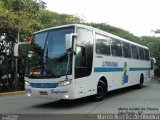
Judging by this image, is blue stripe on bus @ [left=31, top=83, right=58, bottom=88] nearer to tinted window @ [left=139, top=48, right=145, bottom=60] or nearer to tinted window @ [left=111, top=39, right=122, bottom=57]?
tinted window @ [left=111, top=39, right=122, bottom=57]

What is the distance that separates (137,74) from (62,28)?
9398 mm

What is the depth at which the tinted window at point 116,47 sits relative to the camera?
15.9 metres

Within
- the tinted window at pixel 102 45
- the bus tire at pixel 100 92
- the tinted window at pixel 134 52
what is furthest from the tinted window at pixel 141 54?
the bus tire at pixel 100 92

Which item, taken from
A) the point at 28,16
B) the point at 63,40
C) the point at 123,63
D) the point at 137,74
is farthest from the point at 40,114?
the point at 28,16

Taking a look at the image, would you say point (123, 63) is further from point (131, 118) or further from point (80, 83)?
point (131, 118)

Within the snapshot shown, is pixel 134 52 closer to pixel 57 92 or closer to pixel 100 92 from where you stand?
pixel 100 92

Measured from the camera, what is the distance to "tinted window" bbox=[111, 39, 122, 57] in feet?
52.1

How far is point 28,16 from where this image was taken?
2230cm

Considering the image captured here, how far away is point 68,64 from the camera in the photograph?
11594 millimetres

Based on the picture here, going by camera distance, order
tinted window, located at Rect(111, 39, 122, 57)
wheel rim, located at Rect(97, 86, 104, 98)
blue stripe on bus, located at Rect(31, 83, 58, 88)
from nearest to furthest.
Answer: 1. blue stripe on bus, located at Rect(31, 83, 58, 88)
2. wheel rim, located at Rect(97, 86, 104, 98)
3. tinted window, located at Rect(111, 39, 122, 57)

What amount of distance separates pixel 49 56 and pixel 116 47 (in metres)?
5.34

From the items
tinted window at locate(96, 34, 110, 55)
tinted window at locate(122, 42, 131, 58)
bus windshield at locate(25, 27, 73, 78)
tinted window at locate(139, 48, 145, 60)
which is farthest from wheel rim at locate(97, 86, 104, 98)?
tinted window at locate(139, 48, 145, 60)

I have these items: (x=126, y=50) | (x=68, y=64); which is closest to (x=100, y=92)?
(x=68, y=64)

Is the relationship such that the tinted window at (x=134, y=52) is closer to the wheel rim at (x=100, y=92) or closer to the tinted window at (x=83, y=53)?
the wheel rim at (x=100, y=92)
